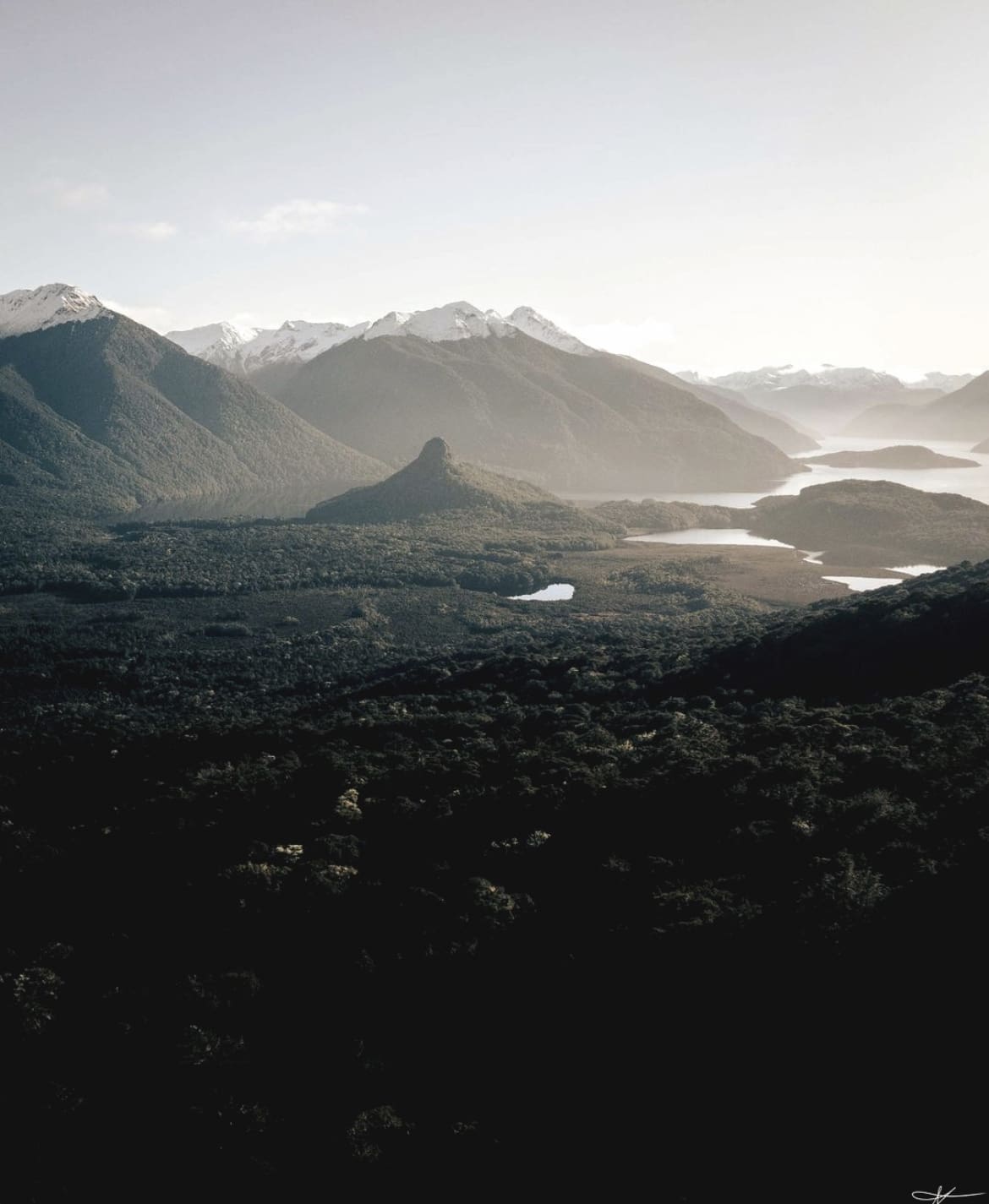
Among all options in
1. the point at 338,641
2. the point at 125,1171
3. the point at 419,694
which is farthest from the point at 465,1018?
the point at 338,641

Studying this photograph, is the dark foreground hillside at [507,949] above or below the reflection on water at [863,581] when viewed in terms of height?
below

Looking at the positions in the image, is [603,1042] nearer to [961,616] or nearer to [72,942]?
[72,942]

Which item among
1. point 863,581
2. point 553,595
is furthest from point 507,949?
point 863,581

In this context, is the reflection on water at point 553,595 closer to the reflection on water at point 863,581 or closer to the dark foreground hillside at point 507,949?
the reflection on water at point 863,581

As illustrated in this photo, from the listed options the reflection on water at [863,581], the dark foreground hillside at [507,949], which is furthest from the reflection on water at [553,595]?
the dark foreground hillside at [507,949]

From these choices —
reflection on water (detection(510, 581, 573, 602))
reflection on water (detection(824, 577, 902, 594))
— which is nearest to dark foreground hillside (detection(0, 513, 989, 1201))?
reflection on water (detection(510, 581, 573, 602))

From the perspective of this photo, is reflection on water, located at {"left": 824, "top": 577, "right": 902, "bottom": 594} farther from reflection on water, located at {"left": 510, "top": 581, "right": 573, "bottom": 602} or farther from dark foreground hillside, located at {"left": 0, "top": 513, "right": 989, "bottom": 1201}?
dark foreground hillside, located at {"left": 0, "top": 513, "right": 989, "bottom": 1201}

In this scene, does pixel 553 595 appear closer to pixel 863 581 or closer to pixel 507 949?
pixel 863 581
